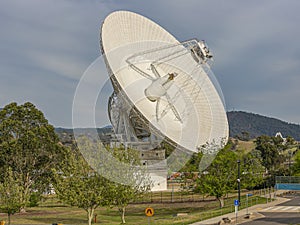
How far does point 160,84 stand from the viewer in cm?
4291

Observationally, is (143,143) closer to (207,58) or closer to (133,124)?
(133,124)

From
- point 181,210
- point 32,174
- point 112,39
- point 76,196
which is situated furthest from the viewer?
point 32,174

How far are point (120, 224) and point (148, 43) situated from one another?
66.6 feet

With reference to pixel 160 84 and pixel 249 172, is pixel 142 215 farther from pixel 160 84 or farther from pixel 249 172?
pixel 160 84

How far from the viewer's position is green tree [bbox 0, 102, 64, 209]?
181 ft

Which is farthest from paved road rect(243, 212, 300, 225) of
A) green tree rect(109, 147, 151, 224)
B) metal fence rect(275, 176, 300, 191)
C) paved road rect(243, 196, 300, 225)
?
metal fence rect(275, 176, 300, 191)

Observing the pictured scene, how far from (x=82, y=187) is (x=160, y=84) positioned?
13.7 metres

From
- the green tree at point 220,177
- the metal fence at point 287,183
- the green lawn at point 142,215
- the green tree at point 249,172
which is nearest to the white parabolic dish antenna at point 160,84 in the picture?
the green tree at point 220,177

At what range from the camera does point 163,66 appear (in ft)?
159

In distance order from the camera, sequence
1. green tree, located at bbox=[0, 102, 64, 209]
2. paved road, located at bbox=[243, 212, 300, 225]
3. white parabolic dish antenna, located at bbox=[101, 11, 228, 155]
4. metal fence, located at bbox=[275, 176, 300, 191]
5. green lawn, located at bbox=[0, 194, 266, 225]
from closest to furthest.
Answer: paved road, located at bbox=[243, 212, 300, 225] < green lawn, located at bbox=[0, 194, 266, 225] < white parabolic dish antenna, located at bbox=[101, 11, 228, 155] < green tree, located at bbox=[0, 102, 64, 209] < metal fence, located at bbox=[275, 176, 300, 191]

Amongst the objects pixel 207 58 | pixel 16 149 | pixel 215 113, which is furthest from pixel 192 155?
pixel 16 149

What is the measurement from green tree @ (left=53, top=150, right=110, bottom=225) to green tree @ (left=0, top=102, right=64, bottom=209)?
22.0 meters

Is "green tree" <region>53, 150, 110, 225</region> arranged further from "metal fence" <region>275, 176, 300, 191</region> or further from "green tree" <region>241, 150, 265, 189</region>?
"metal fence" <region>275, 176, 300, 191</region>

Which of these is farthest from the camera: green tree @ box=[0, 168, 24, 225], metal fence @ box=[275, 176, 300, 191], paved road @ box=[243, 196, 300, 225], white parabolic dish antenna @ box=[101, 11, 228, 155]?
metal fence @ box=[275, 176, 300, 191]
